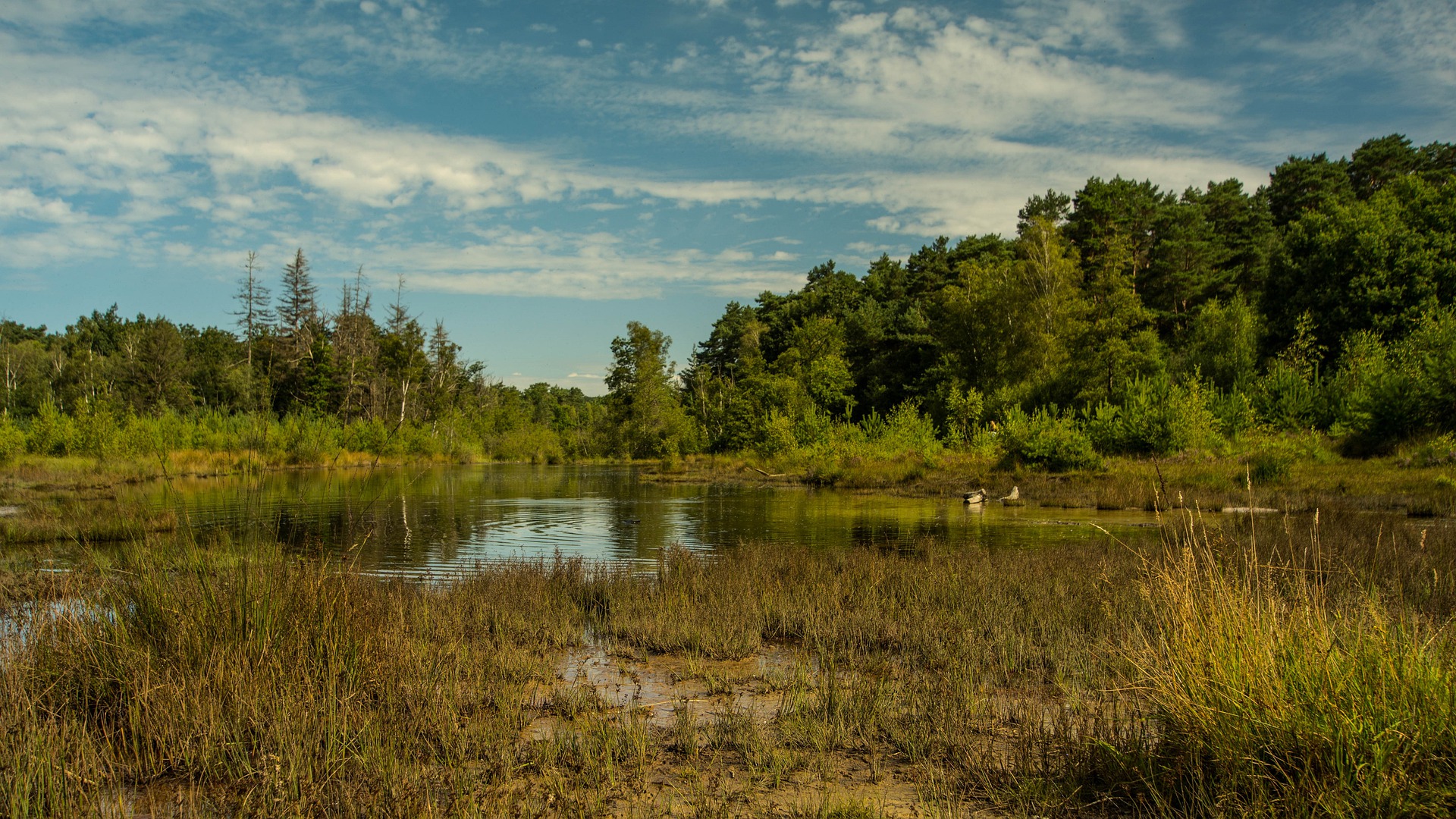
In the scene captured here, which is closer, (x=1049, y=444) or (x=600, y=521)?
(x=600, y=521)

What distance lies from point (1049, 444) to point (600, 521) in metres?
17.7

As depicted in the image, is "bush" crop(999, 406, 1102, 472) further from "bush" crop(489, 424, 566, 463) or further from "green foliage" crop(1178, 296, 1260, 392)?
"bush" crop(489, 424, 566, 463)

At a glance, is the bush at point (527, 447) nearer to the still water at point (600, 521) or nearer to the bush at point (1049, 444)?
the still water at point (600, 521)

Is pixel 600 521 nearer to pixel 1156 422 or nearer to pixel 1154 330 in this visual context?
pixel 1156 422

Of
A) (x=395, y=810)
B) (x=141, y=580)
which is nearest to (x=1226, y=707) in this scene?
(x=395, y=810)

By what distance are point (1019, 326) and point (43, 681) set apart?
162 feet

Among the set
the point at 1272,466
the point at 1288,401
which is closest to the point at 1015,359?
the point at 1288,401

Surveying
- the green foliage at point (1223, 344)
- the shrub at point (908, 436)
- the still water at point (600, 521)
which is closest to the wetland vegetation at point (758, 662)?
the still water at point (600, 521)

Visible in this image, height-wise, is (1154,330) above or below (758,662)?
above

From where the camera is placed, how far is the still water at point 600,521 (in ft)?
47.7

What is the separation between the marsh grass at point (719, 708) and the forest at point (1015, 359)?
1.63 meters

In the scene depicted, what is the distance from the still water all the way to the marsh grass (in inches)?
44.5

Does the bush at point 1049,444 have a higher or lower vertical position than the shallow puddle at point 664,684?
higher

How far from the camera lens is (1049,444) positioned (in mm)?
28891
